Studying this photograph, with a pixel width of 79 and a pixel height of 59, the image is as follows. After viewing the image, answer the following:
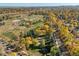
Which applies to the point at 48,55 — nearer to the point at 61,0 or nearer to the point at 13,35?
the point at 13,35

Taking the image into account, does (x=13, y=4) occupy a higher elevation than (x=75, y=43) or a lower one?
higher

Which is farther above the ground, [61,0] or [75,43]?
[61,0]

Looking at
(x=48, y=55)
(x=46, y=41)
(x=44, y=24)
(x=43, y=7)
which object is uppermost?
(x=43, y=7)

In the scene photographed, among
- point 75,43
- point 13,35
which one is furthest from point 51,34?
point 13,35

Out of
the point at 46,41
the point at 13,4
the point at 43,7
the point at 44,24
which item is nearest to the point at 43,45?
the point at 46,41

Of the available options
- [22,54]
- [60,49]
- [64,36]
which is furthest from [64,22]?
[22,54]

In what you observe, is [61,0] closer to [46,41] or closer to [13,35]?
[46,41]

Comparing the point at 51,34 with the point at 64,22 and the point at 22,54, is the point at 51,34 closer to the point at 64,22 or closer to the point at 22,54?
the point at 64,22
